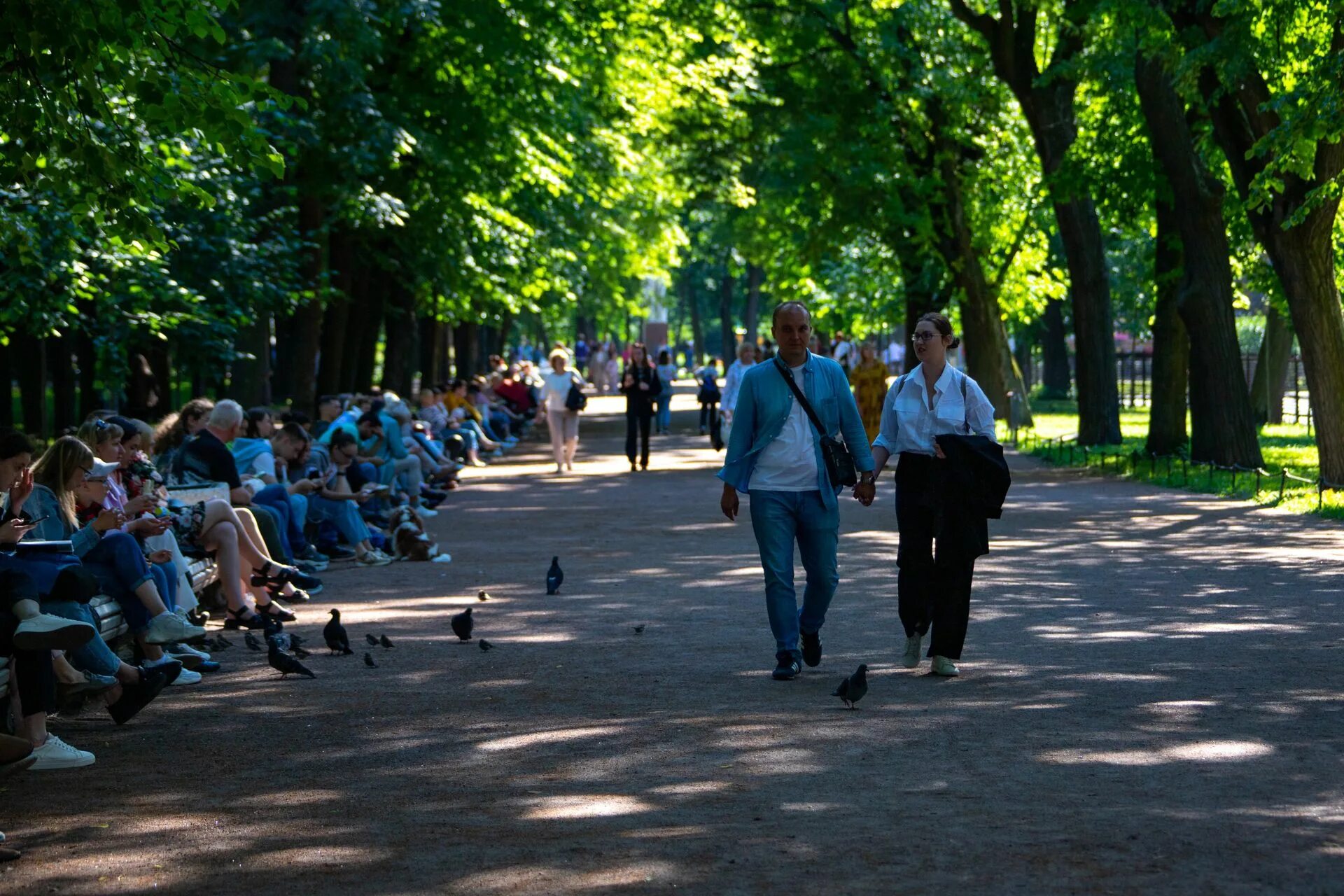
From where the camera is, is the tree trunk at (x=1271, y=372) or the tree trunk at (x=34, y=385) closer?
the tree trunk at (x=34, y=385)

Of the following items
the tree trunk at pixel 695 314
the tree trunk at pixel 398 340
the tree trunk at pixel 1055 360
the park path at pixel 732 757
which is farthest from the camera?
the tree trunk at pixel 695 314

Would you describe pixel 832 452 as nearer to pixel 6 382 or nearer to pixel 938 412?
pixel 938 412

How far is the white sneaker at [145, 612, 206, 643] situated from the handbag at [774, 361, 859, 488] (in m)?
3.13

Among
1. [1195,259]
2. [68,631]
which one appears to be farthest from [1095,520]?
[68,631]

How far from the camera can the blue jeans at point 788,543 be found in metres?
9.88

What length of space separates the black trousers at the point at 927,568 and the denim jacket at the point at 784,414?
0.87 ft

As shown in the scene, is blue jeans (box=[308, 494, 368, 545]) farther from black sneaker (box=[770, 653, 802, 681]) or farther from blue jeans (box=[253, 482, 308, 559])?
black sneaker (box=[770, 653, 802, 681])

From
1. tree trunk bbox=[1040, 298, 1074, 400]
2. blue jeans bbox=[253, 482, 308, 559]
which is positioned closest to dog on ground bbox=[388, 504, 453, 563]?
blue jeans bbox=[253, 482, 308, 559]

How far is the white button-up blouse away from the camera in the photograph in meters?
9.84

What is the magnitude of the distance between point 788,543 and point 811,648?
0.59 m

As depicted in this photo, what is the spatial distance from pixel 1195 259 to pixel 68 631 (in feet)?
64.0

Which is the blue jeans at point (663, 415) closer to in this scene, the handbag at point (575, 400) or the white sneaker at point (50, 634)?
the handbag at point (575, 400)

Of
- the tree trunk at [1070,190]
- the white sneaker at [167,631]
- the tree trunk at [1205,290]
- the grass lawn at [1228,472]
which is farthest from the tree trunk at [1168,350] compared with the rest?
the white sneaker at [167,631]

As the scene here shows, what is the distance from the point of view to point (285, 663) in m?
10.0
